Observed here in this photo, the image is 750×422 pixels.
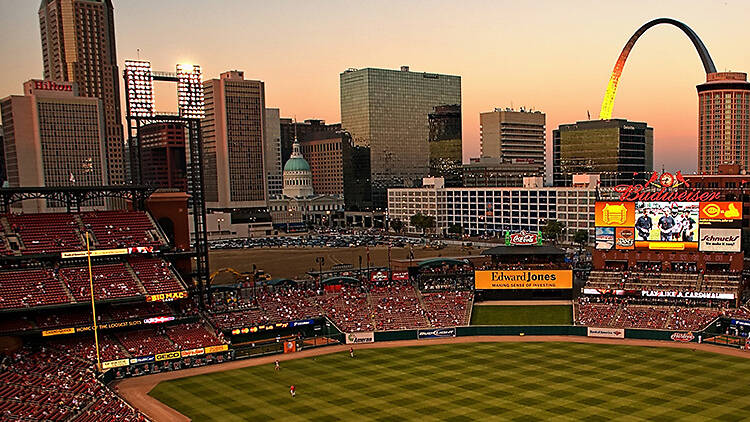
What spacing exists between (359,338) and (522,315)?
17.3m

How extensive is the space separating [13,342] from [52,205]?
5314 inches

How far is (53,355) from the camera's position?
4988 cm

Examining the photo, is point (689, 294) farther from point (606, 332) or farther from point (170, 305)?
point (170, 305)

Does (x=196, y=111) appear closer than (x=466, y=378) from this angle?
No

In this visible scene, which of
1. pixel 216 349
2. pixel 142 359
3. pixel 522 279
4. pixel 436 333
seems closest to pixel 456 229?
pixel 522 279

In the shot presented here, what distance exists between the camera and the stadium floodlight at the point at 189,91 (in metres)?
63.2

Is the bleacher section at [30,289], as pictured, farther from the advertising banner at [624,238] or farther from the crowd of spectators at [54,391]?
the advertising banner at [624,238]

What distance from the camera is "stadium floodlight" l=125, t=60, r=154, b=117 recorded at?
59875 mm

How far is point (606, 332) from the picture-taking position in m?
58.8

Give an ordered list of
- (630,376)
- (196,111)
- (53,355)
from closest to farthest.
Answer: (630,376)
(53,355)
(196,111)

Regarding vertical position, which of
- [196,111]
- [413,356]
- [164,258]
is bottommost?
[413,356]

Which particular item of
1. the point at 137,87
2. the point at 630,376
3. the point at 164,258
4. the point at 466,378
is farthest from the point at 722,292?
the point at 137,87

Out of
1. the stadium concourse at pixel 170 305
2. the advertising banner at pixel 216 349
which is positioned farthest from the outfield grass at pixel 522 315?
the advertising banner at pixel 216 349

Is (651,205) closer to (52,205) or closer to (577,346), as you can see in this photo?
(577,346)
